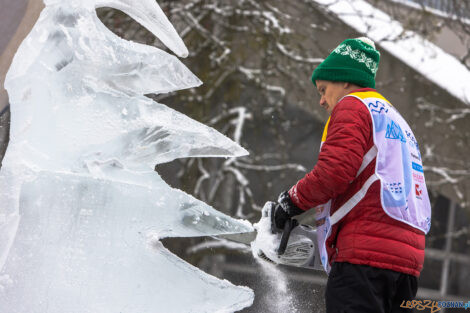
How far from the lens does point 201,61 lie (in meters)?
5.16

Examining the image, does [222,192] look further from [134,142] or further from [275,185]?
[134,142]

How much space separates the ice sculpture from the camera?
6.33 ft

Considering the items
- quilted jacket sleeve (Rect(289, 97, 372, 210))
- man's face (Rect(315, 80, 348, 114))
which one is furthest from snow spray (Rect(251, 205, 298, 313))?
man's face (Rect(315, 80, 348, 114))

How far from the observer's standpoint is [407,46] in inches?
208

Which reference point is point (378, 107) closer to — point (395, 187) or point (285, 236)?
point (395, 187)

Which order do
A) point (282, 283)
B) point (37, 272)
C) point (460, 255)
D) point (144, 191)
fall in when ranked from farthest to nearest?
point (460, 255) < point (282, 283) < point (144, 191) < point (37, 272)

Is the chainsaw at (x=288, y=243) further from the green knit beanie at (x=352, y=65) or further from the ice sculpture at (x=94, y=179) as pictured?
the green knit beanie at (x=352, y=65)

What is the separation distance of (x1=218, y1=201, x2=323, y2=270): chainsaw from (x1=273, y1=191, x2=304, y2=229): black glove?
2cm

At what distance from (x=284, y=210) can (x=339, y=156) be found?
0.27 m

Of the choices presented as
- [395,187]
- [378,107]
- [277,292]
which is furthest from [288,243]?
[277,292]

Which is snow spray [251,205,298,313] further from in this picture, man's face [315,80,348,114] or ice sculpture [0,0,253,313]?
man's face [315,80,348,114]

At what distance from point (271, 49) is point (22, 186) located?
3.69 meters

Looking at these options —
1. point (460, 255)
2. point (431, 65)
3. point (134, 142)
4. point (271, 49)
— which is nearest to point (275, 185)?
point (271, 49)

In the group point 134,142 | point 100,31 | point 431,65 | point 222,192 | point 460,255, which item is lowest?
point 460,255
